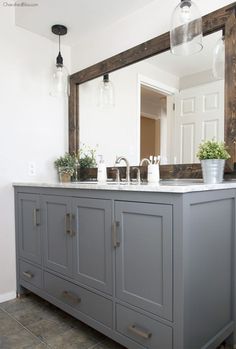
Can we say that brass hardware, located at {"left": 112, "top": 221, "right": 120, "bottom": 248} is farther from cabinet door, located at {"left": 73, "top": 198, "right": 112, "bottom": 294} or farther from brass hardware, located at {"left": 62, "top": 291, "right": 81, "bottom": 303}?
brass hardware, located at {"left": 62, "top": 291, "right": 81, "bottom": 303}

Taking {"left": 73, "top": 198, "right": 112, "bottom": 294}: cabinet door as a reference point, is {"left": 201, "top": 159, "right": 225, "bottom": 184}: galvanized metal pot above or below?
above

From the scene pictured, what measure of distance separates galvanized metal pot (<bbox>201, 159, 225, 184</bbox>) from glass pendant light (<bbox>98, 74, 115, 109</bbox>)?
3.86 feet

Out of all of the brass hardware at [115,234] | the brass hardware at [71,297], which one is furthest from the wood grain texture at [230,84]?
the brass hardware at [71,297]

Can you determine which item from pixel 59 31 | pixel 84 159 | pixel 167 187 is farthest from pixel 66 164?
pixel 167 187

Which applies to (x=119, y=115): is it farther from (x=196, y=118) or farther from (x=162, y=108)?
(x=196, y=118)

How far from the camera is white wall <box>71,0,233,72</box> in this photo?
1.92m

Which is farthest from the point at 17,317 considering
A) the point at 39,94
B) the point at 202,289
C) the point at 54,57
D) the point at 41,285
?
the point at 54,57

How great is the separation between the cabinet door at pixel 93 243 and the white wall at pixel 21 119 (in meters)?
0.82

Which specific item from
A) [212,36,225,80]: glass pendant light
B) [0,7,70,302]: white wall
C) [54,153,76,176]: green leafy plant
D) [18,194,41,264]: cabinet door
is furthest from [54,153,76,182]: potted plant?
[212,36,225,80]: glass pendant light

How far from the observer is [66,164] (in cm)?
251

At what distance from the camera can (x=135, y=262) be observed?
4.67 feet

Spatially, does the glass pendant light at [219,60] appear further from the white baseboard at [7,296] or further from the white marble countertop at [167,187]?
the white baseboard at [7,296]

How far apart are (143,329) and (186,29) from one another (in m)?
1.69

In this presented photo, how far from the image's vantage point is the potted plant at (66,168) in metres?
2.49
